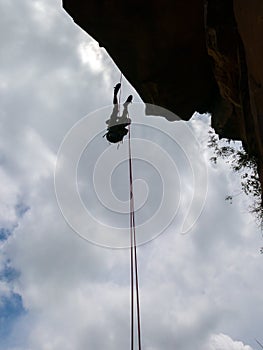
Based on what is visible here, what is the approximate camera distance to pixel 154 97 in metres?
8.10

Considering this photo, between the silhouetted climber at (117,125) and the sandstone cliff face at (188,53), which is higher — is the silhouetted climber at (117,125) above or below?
above

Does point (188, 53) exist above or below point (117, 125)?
below

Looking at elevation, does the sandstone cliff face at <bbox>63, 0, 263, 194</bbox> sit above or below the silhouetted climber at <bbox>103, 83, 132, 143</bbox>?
below

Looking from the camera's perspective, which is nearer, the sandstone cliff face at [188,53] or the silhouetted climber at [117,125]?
the sandstone cliff face at [188,53]

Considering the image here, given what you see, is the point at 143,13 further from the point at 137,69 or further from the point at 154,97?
the point at 154,97

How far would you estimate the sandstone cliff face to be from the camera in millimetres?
5508

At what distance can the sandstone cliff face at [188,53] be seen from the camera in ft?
18.1

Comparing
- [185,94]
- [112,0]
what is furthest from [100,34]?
[185,94]

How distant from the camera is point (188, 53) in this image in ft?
24.1

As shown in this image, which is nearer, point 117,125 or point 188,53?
point 188,53

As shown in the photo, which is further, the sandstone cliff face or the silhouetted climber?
the silhouetted climber

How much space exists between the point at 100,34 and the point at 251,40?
3.49 meters

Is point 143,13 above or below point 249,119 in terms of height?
above

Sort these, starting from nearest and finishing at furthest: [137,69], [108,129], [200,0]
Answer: [200,0] → [137,69] → [108,129]
